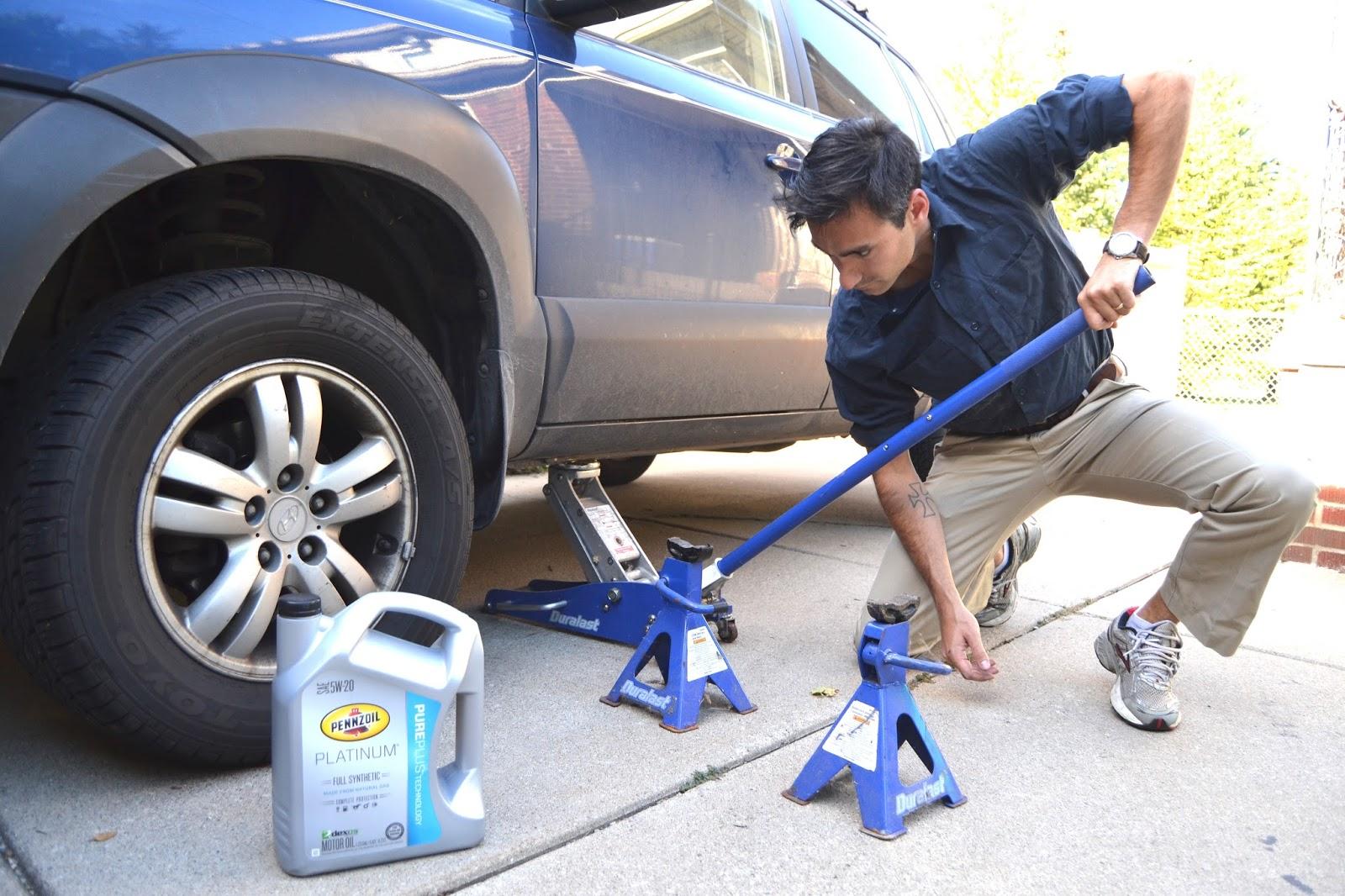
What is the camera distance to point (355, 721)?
1.51m

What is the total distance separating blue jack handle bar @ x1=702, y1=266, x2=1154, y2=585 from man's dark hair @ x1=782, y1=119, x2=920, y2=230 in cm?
42

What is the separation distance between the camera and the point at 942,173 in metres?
2.48

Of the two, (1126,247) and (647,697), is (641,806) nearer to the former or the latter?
(647,697)

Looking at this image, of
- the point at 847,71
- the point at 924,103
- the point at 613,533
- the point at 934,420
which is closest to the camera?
the point at 934,420

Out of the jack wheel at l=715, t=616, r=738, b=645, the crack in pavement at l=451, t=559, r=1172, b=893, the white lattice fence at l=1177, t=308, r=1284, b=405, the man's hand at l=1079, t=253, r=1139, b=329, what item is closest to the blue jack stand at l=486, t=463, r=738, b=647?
the jack wheel at l=715, t=616, r=738, b=645

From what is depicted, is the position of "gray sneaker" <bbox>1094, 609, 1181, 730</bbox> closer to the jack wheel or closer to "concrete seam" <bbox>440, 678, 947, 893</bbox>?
"concrete seam" <bbox>440, 678, 947, 893</bbox>

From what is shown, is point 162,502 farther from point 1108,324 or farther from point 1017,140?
point 1017,140

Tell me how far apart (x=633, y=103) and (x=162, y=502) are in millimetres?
1377

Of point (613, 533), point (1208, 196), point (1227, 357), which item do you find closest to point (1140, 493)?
point (613, 533)

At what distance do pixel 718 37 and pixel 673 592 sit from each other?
1685 millimetres

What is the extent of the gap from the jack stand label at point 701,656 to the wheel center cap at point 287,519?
771 millimetres

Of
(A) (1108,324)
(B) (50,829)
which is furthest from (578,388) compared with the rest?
(B) (50,829)

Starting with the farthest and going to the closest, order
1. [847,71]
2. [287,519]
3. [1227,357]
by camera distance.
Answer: [1227,357], [847,71], [287,519]

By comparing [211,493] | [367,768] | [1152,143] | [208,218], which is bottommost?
[367,768]
